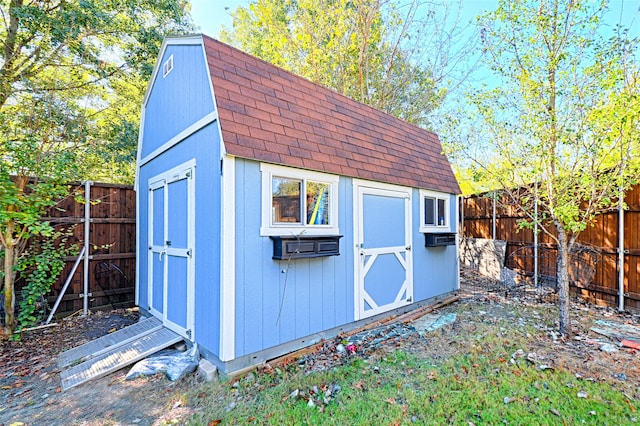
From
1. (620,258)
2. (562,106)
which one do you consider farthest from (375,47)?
(620,258)

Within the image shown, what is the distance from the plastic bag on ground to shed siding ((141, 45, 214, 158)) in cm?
267

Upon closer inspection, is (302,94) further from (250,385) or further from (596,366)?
(596,366)

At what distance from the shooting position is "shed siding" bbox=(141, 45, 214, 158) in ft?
11.5

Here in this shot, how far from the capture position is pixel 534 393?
8.82 ft

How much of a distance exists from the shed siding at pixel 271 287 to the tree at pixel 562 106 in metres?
2.54

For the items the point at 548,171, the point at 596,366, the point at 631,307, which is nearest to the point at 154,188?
the point at 548,171

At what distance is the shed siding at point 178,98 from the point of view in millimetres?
3500

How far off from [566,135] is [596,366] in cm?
263

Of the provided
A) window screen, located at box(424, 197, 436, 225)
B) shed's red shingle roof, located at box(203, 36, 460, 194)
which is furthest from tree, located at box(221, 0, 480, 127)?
window screen, located at box(424, 197, 436, 225)

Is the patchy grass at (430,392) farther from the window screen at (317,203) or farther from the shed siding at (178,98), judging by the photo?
the shed siding at (178,98)

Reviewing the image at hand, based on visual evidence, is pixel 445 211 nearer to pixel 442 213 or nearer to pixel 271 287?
pixel 442 213

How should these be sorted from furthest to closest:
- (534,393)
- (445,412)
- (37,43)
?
1. (37,43)
2. (534,393)
3. (445,412)

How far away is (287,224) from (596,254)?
562 centimetres

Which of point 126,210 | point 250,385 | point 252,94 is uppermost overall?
point 252,94
